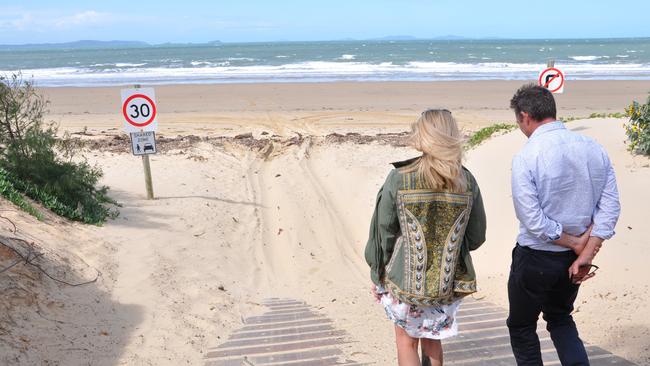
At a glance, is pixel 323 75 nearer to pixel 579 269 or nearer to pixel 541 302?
pixel 541 302

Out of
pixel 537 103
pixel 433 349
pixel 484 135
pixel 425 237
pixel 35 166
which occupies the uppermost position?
pixel 537 103

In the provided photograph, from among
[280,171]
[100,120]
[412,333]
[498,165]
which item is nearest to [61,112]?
[100,120]

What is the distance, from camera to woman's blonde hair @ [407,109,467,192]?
2.79 metres

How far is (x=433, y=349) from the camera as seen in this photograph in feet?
10.4

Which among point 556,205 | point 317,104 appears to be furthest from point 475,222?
point 317,104

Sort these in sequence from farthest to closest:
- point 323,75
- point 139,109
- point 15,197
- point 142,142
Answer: point 323,75
point 142,142
point 139,109
point 15,197

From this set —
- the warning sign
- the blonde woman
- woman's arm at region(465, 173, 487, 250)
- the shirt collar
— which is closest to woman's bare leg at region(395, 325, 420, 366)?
the blonde woman

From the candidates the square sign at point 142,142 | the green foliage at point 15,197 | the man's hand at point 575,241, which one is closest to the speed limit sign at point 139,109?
the square sign at point 142,142

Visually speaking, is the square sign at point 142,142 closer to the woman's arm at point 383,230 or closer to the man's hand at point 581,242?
the woman's arm at point 383,230

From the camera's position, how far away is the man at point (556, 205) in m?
2.97

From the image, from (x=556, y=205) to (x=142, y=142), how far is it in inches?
245

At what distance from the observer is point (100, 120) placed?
56.9 ft

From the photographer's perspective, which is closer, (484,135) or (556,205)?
(556,205)

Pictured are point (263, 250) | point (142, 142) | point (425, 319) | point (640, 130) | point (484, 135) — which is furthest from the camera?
point (484, 135)
